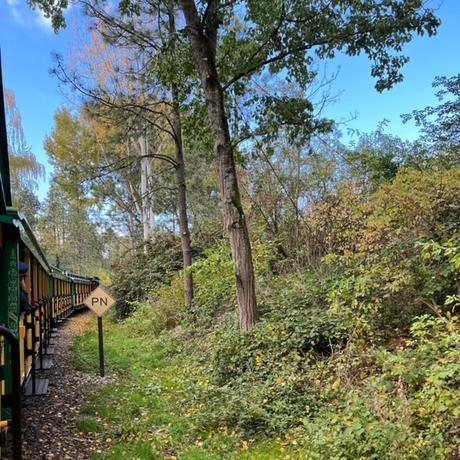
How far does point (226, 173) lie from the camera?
7.97 m

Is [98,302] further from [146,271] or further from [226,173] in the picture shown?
[146,271]

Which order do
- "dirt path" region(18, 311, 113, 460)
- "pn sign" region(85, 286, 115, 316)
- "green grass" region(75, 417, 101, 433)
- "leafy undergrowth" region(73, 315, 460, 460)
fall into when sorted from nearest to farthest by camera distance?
"leafy undergrowth" region(73, 315, 460, 460) → "dirt path" region(18, 311, 113, 460) → "green grass" region(75, 417, 101, 433) → "pn sign" region(85, 286, 115, 316)

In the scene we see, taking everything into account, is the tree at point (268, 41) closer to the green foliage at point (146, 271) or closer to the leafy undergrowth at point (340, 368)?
the leafy undergrowth at point (340, 368)

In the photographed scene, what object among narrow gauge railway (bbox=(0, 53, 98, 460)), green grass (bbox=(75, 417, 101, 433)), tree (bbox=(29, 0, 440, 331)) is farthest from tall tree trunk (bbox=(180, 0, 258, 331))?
narrow gauge railway (bbox=(0, 53, 98, 460))

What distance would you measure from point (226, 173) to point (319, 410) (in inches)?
167

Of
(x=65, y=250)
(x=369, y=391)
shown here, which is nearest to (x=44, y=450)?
(x=369, y=391)

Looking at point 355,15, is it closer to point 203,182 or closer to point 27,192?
point 203,182

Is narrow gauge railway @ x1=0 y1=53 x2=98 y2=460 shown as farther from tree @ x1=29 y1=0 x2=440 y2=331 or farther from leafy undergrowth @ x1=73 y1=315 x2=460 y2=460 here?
tree @ x1=29 y1=0 x2=440 y2=331

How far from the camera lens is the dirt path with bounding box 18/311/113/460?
16.5ft

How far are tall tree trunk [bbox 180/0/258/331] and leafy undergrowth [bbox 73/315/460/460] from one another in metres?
1.53

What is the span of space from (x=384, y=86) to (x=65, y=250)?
43.9 meters

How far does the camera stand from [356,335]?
575 centimetres

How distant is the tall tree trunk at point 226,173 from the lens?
7.88 m

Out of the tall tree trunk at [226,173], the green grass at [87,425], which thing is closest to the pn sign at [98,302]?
the tall tree trunk at [226,173]
